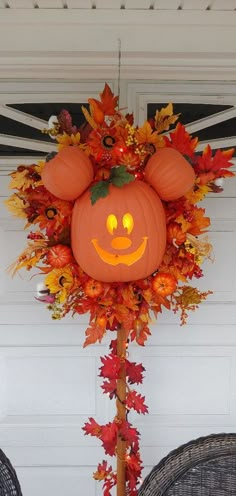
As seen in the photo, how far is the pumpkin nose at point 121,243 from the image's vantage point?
1564 mm

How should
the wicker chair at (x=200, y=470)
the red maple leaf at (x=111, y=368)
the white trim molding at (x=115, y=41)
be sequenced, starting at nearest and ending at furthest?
1. the wicker chair at (x=200, y=470)
2. the red maple leaf at (x=111, y=368)
3. the white trim molding at (x=115, y=41)

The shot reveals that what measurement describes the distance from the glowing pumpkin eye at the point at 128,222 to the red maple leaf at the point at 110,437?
28.6 inches

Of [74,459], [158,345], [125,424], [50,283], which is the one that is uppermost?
[50,283]

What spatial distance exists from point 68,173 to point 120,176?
0.53 feet

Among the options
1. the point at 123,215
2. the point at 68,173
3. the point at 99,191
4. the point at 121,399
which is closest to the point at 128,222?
the point at 123,215

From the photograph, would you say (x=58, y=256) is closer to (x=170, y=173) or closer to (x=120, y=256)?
(x=120, y=256)

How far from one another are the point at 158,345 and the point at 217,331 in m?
0.29

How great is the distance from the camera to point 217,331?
2.29 m

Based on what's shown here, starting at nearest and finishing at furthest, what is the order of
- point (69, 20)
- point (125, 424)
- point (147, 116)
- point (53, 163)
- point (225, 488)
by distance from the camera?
point (225, 488), point (53, 163), point (125, 424), point (69, 20), point (147, 116)

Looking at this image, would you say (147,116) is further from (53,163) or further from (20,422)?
(20,422)

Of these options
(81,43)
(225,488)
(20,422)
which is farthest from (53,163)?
(20,422)

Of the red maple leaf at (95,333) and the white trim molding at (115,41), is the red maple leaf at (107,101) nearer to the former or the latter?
the white trim molding at (115,41)

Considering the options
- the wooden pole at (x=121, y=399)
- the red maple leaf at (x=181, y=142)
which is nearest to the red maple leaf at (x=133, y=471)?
the wooden pole at (x=121, y=399)

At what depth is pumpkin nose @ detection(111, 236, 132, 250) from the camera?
1564mm
